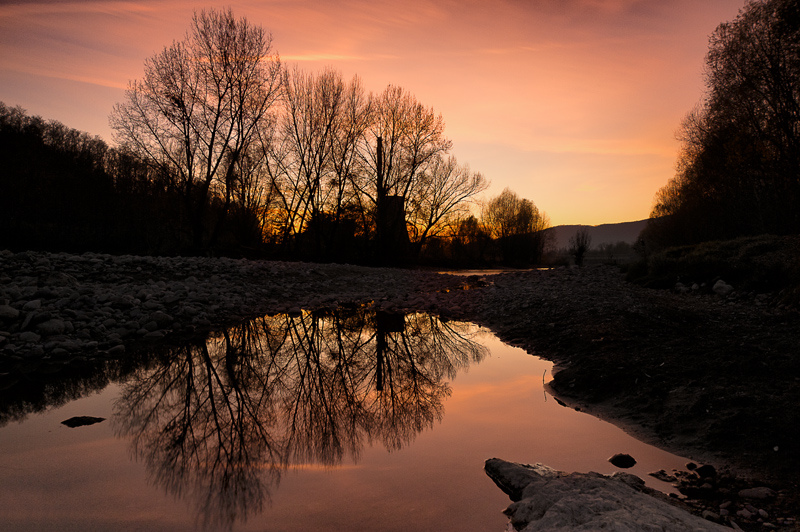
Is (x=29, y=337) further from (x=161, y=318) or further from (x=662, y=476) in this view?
(x=662, y=476)

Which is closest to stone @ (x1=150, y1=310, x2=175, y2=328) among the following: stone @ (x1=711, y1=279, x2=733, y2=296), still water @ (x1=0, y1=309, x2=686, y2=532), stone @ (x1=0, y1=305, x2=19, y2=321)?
stone @ (x1=0, y1=305, x2=19, y2=321)

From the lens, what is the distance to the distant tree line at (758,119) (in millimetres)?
13461

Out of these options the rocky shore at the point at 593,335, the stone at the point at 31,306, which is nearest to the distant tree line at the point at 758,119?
the rocky shore at the point at 593,335

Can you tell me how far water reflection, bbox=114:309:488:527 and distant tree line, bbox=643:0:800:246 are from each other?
15.5 m

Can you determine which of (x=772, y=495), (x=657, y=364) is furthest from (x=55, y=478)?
(x=657, y=364)

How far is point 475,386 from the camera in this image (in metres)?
4.43

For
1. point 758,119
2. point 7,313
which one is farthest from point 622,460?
Answer: point 758,119

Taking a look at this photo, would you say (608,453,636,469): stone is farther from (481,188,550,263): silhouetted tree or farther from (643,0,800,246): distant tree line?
(481,188,550,263): silhouetted tree

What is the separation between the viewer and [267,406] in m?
3.76

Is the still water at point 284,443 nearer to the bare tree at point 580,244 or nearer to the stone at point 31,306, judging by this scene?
the stone at point 31,306

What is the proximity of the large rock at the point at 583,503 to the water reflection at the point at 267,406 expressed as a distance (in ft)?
3.33

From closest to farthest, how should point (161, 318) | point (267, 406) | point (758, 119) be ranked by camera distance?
point (267, 406)
point (161, 318)
point (758, 119)

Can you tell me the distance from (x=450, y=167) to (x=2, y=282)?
28.3 meters

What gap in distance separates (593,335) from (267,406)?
4315 millimetres
